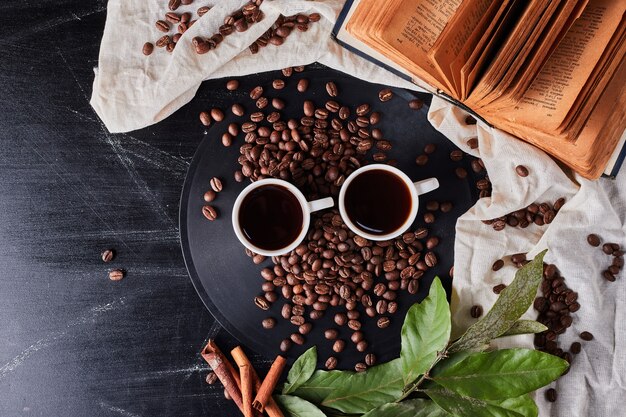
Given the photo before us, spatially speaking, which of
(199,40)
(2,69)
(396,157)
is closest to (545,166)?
→ (396,157)

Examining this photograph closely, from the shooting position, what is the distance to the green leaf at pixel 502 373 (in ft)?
4.38

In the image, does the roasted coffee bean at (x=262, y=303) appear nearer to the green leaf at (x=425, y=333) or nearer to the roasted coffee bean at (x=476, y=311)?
the green leaf at (x=425, y=333)

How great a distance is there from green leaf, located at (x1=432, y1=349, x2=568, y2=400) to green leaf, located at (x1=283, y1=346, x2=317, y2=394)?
31 centimetres

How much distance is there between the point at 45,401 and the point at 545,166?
135 cm

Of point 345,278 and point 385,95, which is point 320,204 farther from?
point 385,95

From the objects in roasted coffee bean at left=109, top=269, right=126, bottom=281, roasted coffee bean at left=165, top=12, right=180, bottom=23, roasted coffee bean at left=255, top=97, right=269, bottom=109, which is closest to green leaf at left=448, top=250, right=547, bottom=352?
roasted coffee bean at left=255, top=97, right=269, bottom=109

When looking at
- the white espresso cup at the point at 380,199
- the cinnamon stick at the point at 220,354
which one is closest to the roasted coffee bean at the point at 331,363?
the cinnamon stick at the point at 220,354

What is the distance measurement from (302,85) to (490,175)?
0.50m

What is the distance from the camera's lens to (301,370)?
5.09 feet

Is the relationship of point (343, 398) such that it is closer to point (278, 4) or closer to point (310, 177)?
point (310, 177)

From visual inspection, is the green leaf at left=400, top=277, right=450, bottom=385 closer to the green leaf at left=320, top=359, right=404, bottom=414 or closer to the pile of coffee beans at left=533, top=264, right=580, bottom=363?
the green leaf at left=320, top=359, right=404, bottom=414

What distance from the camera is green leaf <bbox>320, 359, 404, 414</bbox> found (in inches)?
59.4

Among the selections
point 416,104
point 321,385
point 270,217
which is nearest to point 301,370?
point 321,385

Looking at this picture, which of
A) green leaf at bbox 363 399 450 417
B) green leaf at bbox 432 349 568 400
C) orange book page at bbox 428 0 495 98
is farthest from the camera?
green leaf at bbox 363 399 450 417
